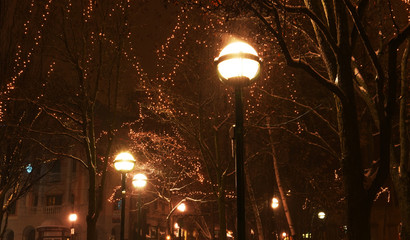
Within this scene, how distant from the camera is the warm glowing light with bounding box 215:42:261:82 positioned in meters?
6.48

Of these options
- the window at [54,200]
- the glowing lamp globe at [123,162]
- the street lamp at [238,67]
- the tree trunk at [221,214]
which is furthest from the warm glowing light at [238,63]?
the window at [54,200]

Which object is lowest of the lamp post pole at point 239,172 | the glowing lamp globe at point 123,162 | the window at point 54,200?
the lamp post pole at point 239,172

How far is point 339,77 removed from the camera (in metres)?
7.21

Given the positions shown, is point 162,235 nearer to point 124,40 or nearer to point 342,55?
point 124,40

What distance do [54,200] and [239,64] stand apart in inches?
1642

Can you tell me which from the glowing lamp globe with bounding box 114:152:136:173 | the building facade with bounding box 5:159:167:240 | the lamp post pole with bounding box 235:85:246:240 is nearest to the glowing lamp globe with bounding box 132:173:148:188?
the glowing lamp globe with bounding box 114:152:136:173

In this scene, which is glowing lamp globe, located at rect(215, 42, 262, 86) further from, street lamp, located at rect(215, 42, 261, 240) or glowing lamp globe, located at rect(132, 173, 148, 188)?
glowing lamp globe, located at rect(132, 173, 148, 188)

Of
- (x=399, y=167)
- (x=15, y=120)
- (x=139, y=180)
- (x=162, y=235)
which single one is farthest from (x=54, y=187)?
(x=399, y=167)

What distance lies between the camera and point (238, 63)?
649cm

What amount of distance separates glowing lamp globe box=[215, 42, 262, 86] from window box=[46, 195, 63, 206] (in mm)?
40769

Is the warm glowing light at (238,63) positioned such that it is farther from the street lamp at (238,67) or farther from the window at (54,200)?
the window at (54,200)

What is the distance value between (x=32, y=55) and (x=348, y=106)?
660 inches

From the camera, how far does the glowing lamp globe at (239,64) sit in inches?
255

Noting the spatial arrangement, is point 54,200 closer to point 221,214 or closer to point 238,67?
point 221,214
